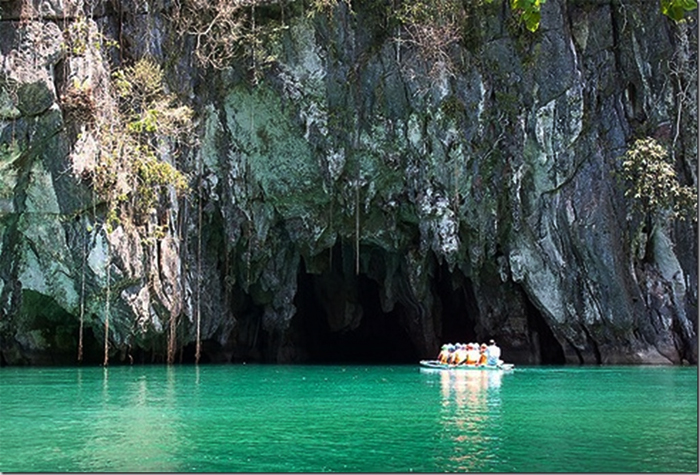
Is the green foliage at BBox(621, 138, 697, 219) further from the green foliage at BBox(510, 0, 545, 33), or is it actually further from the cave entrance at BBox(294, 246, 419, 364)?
the green foliage at BBox(510, 0, 545, 33)

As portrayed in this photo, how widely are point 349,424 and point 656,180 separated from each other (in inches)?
655

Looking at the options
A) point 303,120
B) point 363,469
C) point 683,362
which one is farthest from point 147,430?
point 683,362

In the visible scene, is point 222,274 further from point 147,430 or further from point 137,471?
point 137,471

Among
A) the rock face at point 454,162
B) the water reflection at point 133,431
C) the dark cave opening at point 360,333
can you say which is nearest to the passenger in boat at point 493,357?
the rock face at point 454,162

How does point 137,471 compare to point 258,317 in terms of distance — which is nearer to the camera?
point 137,471

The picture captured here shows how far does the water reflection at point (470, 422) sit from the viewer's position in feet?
32.0

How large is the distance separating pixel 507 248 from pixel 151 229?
34.2ft

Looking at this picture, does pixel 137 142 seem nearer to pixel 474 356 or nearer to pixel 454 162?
pixel 454 162

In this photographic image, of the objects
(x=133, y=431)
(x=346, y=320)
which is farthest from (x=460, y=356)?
(x=133, y=431)

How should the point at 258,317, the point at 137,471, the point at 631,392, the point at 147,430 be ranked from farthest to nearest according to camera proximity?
the point at 258,317 → the point at 631,392 → the point at 147,430 → the point at 137,471

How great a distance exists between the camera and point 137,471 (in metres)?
8.98

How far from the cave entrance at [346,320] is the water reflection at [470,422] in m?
12.1

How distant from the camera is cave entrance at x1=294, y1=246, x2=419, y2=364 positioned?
1313 inches

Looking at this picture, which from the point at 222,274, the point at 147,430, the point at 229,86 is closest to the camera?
the point at 147,430
